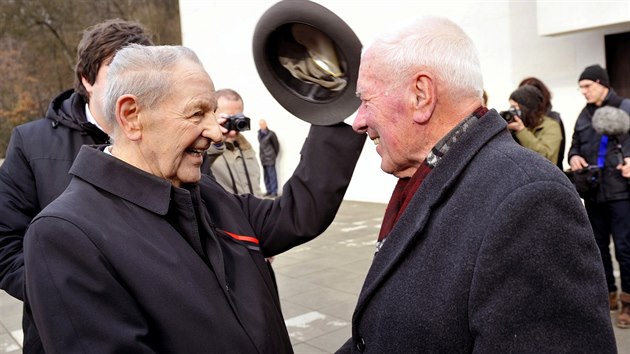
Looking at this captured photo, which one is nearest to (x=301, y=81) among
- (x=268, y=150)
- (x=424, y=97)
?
(x=424, y=97)

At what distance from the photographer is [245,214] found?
7.02ft

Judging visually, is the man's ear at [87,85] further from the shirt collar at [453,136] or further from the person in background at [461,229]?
the shirt collar at [453,136]

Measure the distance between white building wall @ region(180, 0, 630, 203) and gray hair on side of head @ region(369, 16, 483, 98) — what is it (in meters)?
4.48

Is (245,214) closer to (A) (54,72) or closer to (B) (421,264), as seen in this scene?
(B) (421,264)

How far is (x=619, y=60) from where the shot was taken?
825 centimetres

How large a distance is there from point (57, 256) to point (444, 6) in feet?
30.9

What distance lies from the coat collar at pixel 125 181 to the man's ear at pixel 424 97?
2.28 ft

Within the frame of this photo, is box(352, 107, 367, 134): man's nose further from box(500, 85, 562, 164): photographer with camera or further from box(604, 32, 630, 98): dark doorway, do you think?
box(604, 32, 630, 98): dark doorway

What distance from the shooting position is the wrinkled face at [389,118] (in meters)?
1.60

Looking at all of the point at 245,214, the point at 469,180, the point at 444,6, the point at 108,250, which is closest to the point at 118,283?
the point at 108,250

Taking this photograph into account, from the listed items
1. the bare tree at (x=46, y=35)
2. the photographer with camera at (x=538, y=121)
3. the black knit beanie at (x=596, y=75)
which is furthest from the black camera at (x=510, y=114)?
the bare tree at (x=46, y=35)

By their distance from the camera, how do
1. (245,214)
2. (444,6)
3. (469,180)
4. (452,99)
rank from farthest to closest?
(444,6), (245,214), (452,99), (469,180)

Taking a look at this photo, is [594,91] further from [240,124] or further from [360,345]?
[360,345]

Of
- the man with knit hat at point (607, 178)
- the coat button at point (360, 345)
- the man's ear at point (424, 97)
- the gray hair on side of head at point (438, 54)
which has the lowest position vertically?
the man with knit hat at point (607, 178)
